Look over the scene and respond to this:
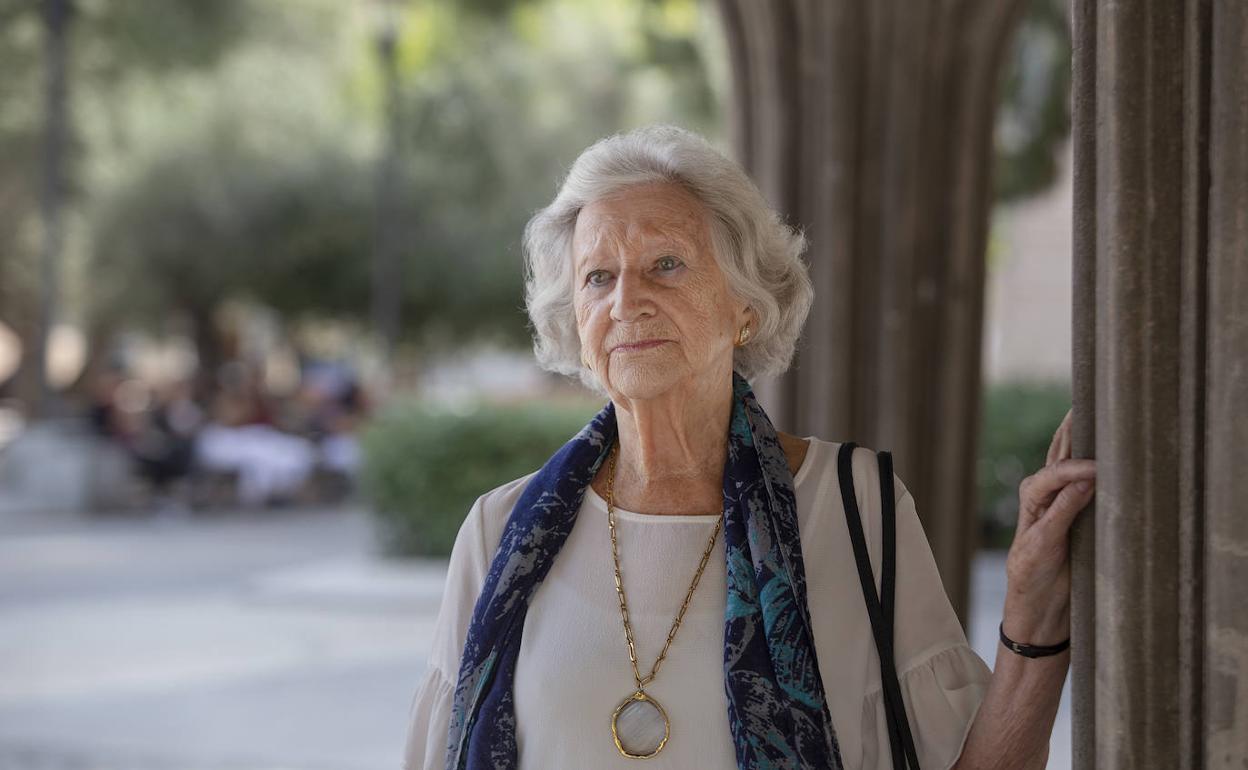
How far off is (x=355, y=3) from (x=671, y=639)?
25.7m

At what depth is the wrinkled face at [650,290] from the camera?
91.9 inches

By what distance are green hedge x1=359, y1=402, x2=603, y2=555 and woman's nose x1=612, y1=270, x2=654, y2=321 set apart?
950 centimetres

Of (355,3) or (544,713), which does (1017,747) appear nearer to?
(544,713)

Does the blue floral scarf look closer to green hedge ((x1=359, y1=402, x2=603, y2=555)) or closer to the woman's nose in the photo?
the woman's nose

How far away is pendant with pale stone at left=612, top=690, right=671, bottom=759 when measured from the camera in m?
2.21

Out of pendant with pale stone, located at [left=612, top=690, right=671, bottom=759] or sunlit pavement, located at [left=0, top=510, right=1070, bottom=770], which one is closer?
pendant with pale stone, located at [left=612, top=690, right=671, bottom=759]

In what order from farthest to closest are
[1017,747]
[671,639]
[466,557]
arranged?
1. [466,557]
2. [671,639]
3. [1017,747]

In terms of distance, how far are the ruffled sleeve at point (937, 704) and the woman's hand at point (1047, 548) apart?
0.13 metres

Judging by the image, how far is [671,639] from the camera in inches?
88.9

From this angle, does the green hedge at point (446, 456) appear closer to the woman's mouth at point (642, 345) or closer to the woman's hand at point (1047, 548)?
the woman's mouth at point (642, 345)

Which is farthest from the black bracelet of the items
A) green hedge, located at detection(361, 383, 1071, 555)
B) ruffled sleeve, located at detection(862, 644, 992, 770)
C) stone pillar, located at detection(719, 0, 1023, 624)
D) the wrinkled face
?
green hedge, located at detection(361, 383, 1071, 555)

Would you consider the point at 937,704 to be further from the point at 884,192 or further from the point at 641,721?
the point at 884,192

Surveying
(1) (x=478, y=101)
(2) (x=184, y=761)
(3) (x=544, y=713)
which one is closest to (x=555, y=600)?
(3) (x=544, y=713)

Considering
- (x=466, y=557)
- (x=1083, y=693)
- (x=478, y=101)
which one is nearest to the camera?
(x=1083, y=693)
